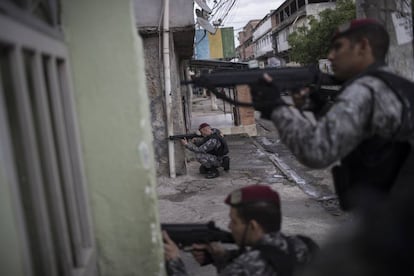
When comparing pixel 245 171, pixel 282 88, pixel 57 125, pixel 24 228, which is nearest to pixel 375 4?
pixel 282 88

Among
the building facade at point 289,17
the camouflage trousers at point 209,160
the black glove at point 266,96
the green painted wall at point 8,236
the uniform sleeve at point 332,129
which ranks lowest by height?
the camouflage trousers at point 209,160

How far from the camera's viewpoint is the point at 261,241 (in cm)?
186

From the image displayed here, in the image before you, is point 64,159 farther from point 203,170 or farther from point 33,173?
point 203,170

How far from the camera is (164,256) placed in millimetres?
2252

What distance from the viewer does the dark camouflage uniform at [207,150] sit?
776cm

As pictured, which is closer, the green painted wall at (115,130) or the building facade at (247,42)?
the green painted wall at (115,130)

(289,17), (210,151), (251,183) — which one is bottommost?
A: (251,183)

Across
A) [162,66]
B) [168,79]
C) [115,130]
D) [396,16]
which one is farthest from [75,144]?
[162,66]

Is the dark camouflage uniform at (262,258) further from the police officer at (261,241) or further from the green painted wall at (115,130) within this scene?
the green painted wall at (115,130)

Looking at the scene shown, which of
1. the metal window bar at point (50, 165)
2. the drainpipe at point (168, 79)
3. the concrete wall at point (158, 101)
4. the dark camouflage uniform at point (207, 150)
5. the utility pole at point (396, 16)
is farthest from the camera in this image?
the dark camouflage uniform at point (207, 150)

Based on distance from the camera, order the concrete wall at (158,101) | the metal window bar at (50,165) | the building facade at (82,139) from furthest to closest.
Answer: the concrete wall at (158,101) → the metal window bar at (50,165) → the building facade at (82,139)

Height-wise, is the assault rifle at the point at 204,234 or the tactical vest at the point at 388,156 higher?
the tactical vest at the point at 388,156

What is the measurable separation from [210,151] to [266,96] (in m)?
6.15

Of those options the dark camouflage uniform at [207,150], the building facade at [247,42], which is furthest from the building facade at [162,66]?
the building facade at [247,42]
